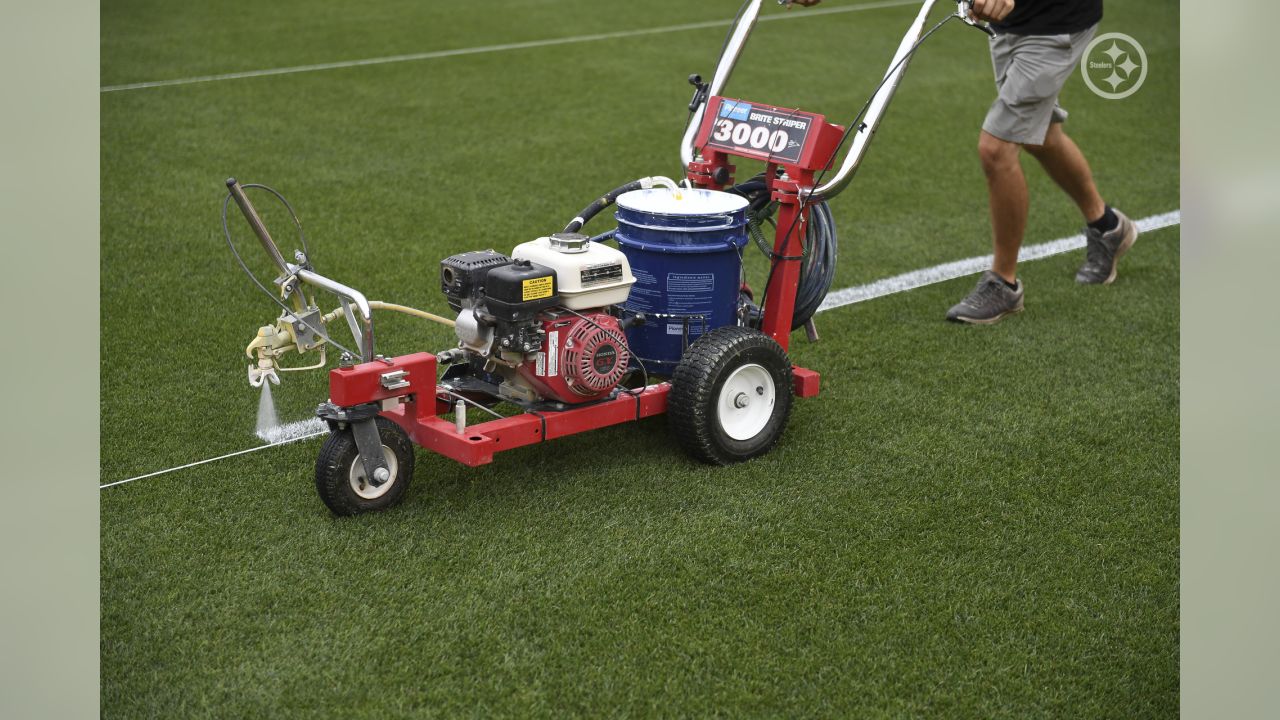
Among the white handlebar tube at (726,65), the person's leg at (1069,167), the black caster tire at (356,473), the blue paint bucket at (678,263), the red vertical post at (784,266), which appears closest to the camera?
the black caster tire at (356,473)

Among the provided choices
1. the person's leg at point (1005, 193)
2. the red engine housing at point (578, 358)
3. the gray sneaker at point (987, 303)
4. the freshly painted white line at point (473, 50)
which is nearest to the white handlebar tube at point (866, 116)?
the red engine housing at point (578, 358)

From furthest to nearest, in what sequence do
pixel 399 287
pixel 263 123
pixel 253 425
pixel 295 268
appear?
1. pixel 263 123
2. pixel 399 287
3. pixel 253 425
4. pixel 295 268

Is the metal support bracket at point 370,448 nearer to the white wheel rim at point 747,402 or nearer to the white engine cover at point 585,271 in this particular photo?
the white engine cover at point 585,271

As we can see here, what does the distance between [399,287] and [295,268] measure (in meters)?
1.58

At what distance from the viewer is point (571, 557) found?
3162 millimetres

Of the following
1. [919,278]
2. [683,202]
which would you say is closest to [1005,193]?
[919,278]

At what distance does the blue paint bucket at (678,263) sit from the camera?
365 cm

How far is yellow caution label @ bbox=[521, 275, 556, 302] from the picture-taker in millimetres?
3322

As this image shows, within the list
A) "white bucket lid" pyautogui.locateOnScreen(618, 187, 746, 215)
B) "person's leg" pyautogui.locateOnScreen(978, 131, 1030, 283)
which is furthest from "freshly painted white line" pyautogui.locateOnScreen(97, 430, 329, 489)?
"person's leg" pyautogui.locateOnScreen(978, 131, 1030, 283)

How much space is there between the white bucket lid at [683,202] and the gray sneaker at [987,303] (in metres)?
1.39

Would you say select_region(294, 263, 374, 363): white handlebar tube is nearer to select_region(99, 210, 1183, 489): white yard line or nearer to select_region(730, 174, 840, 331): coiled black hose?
select_region(99, 210, 1183, 489): white yard line
